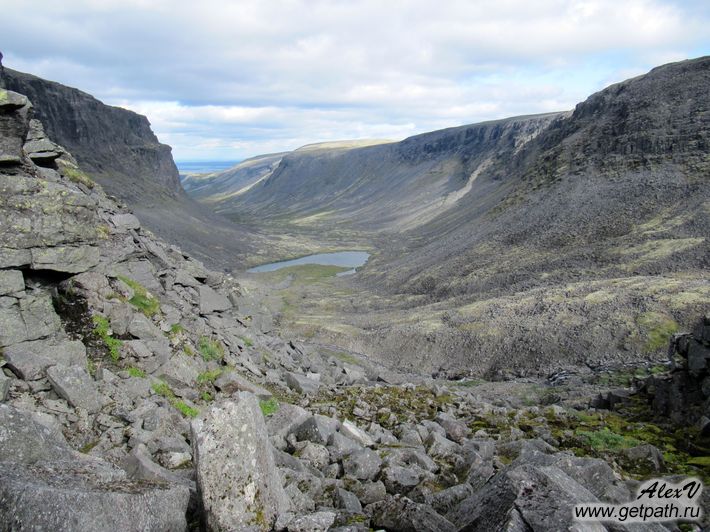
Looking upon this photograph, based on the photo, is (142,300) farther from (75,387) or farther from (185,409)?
(75,387)

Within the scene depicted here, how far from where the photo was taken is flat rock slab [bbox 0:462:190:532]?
4.89m

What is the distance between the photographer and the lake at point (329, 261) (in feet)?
400

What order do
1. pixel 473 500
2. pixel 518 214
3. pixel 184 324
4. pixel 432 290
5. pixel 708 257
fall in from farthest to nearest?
pixel 518 214, pixel 432 290, pixel 708 257, pixel 184 324, pixel 473 500

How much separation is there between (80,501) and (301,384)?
15.2m

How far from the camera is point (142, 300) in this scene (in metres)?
16.6

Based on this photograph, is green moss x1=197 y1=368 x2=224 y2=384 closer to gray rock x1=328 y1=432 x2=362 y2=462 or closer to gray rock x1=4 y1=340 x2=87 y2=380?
gray rock x1=4 y1=340 x2=87 y2=380

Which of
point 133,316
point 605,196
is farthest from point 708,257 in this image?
point 133,316

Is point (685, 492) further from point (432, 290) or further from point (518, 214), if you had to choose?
point (518, 214)

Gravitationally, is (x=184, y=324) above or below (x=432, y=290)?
above

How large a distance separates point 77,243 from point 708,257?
55.0m

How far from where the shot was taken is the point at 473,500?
6.61 metres

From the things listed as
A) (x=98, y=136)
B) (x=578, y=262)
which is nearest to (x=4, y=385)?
(x=578, y=262)

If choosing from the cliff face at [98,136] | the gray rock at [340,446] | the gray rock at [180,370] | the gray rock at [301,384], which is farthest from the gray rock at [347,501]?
the cliff face at [98,136]

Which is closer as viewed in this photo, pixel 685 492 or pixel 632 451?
pixel 685 492
